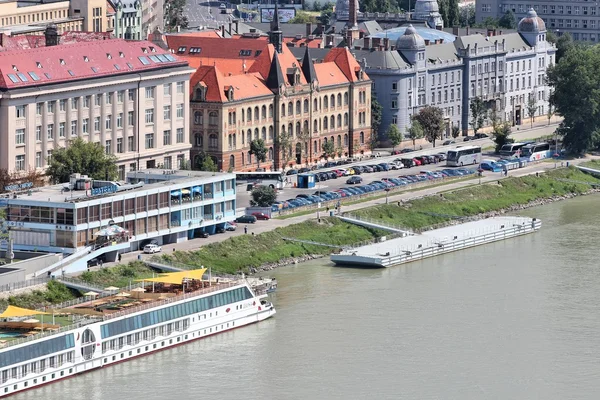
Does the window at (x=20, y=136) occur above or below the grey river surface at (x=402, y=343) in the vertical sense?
above

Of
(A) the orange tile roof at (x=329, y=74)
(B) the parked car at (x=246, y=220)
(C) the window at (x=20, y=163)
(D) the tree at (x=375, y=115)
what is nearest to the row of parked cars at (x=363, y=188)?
(B) the parked car at (x=246, y=220)

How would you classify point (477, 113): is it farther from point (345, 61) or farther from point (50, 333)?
point (50, 333)

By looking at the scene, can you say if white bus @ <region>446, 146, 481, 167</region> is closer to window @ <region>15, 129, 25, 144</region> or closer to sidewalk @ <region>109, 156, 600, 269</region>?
sidewalk @ <region>109, 156, 600, 269</region>

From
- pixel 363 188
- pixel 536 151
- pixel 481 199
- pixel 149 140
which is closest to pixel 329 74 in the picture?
pixel 536 151

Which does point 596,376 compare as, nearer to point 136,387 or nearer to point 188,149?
point 136,387

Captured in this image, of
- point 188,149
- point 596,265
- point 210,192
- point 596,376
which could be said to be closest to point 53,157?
point 210,192

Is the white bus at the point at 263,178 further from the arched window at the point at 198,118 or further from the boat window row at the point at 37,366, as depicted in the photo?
the boat window row at the point at 37,366
